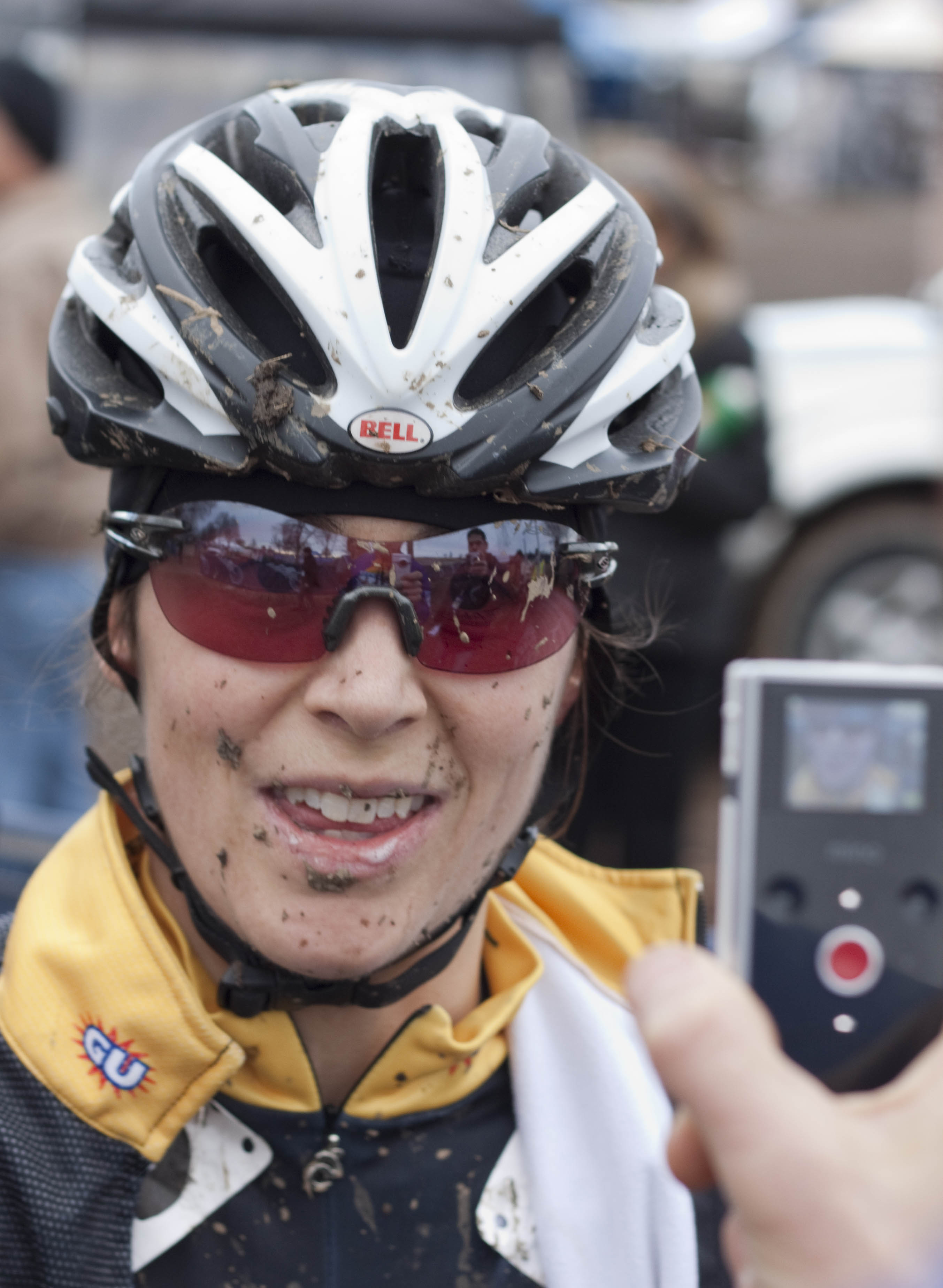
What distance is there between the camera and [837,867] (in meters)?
2.22

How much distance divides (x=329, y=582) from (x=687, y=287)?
314 cm

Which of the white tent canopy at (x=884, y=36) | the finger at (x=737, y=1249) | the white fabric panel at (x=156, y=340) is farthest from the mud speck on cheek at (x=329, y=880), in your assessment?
the white tent canopy at (x=884, y=36)

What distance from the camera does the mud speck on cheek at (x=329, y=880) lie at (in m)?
1.69

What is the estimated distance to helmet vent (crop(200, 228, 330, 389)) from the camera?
1.81 meters

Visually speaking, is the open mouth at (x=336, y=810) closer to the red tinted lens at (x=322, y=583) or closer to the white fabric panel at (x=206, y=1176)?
the red tinted lens at (x=322, y=583)

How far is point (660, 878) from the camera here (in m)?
2.22

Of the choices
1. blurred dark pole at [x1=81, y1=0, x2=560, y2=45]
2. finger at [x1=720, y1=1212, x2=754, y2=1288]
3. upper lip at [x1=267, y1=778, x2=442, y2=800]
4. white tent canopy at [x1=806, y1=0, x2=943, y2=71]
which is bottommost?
finger at [x1=720, y1=1212, x2=754, y2=1288]

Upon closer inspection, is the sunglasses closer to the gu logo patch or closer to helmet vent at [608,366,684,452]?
helmet vent at [608,366,684,452]

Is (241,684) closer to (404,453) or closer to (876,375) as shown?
(404,453)

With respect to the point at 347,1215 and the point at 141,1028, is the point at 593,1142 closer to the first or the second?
the point at 347,1215

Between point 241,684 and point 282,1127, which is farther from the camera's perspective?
point 282,1127

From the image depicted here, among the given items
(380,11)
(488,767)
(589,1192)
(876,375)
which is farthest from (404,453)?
(380,11)

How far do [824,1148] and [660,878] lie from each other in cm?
135

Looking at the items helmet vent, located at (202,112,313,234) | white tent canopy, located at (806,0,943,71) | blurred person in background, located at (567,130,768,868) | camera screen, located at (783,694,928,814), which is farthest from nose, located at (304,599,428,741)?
white tent canopy, located at (806,0,943,71)
